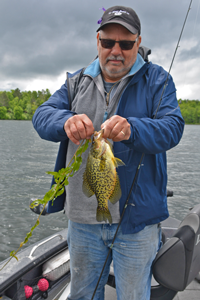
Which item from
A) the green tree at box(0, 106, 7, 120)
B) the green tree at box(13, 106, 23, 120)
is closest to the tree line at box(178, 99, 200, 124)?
the green tree at box(13, 106, 23, 120)

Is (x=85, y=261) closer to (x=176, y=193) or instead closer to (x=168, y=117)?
(x=168, y=117)

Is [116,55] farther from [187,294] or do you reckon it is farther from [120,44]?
[187,294]

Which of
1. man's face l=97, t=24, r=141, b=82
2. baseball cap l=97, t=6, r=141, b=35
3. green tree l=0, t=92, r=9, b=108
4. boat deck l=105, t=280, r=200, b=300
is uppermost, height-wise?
green tree l=0, t=92, r=9, b=108

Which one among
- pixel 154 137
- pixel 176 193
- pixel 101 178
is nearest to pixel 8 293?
pixel 101 178

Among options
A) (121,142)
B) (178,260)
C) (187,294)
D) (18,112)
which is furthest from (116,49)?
(18,112)

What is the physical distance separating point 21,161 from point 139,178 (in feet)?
60.9

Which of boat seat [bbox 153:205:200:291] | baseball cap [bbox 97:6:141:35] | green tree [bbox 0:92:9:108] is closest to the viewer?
baseball cap [bbox 97:6:141:35]

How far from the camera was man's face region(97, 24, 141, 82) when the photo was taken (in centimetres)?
205

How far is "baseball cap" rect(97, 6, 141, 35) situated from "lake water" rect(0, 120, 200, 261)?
7.05m

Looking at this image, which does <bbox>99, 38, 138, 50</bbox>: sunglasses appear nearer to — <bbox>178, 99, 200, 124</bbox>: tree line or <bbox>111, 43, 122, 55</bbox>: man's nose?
<bbox>111, 43, 122, 55</bbox>: man's nose

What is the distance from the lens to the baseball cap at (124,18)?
1974 mm

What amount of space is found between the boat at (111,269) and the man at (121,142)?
9.6 inches

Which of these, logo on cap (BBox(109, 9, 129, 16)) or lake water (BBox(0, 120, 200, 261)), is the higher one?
logo on cap (BBox(109, 9, 129, 16))

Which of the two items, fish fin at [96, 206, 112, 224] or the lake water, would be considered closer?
fish fin at [96, 206, 112, 224]
